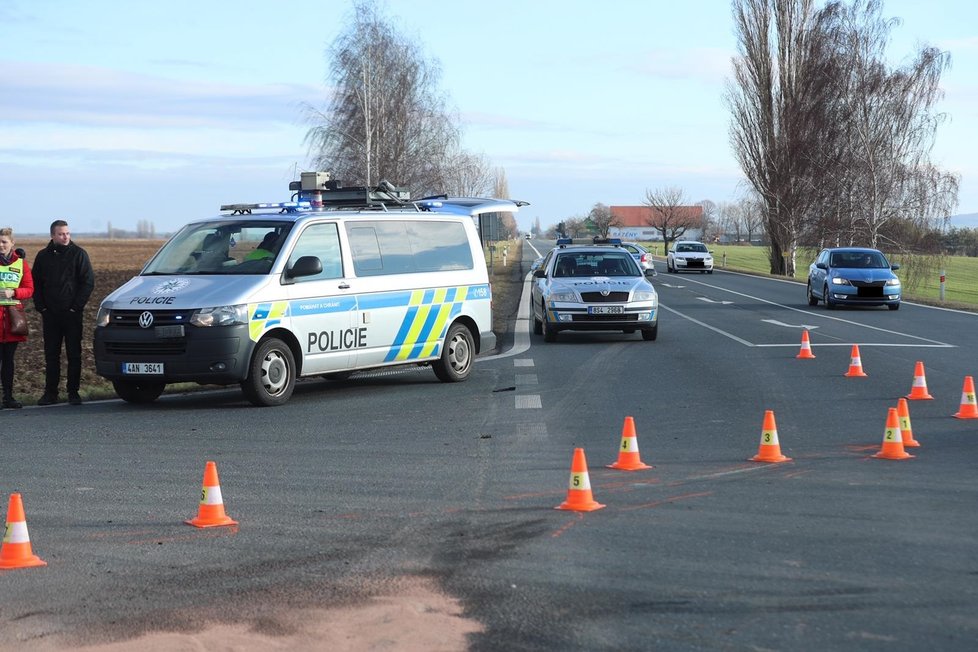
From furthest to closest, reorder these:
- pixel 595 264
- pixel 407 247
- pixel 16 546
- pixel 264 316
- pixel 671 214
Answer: pixel 671 214 < pixel 595 264 < pixel 407 247 < pixel 264 316 < pixel 16 546

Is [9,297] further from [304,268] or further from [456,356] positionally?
[456,356]

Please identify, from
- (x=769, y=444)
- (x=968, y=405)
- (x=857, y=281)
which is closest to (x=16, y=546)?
(x=769, y=444)

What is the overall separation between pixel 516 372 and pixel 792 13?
176 feet

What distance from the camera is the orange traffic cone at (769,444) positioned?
371 inches

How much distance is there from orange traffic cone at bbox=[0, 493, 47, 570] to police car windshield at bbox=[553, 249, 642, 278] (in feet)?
54.0

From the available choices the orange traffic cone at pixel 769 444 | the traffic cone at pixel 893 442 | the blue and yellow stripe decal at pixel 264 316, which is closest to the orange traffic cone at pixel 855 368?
the traffic cone at pixel 893 442

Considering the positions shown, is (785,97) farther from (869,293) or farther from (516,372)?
(516,372)

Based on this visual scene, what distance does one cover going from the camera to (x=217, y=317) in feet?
41.6

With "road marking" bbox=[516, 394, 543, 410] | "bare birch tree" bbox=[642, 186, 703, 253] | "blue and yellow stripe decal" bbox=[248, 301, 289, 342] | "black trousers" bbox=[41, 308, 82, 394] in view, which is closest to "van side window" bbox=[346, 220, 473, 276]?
"blue and yellow stripe decal" bbox=[248, 301, 289, 342]

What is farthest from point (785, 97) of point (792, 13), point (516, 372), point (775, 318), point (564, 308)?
point (516, 372)

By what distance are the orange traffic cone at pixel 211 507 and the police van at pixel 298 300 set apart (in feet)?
17.6

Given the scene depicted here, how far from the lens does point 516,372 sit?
54.7ft

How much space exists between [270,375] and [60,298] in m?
2.47

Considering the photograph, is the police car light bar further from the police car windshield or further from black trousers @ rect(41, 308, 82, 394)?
the police car windshield
